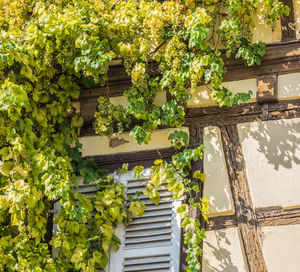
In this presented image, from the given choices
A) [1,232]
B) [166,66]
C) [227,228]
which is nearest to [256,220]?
[227,228]

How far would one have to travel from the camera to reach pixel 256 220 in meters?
4.64

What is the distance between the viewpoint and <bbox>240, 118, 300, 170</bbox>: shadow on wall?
15.4 feet

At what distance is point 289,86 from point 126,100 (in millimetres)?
1170

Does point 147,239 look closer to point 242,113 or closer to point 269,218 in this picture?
point 269,218

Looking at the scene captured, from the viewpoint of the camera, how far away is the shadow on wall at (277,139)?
4.71m

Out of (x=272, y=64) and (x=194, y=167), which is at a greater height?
(x=272, y=64)

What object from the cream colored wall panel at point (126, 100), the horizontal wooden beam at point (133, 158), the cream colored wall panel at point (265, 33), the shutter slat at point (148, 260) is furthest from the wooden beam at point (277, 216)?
the cream colored wall panel at point (265, 33)

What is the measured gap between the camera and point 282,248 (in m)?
4.49

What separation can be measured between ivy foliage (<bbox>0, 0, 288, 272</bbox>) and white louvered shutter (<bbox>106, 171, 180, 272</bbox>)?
75 mm

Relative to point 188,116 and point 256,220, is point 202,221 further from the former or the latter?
point 188,116

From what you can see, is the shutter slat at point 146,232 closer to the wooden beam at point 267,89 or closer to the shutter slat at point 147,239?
the shutter slat at point 147,239

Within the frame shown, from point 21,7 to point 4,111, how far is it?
0.88m

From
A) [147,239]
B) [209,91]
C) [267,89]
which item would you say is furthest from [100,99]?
[267,89]

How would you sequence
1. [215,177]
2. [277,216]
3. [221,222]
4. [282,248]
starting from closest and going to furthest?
[282,248], [277,216], [221,222], [215,177]
